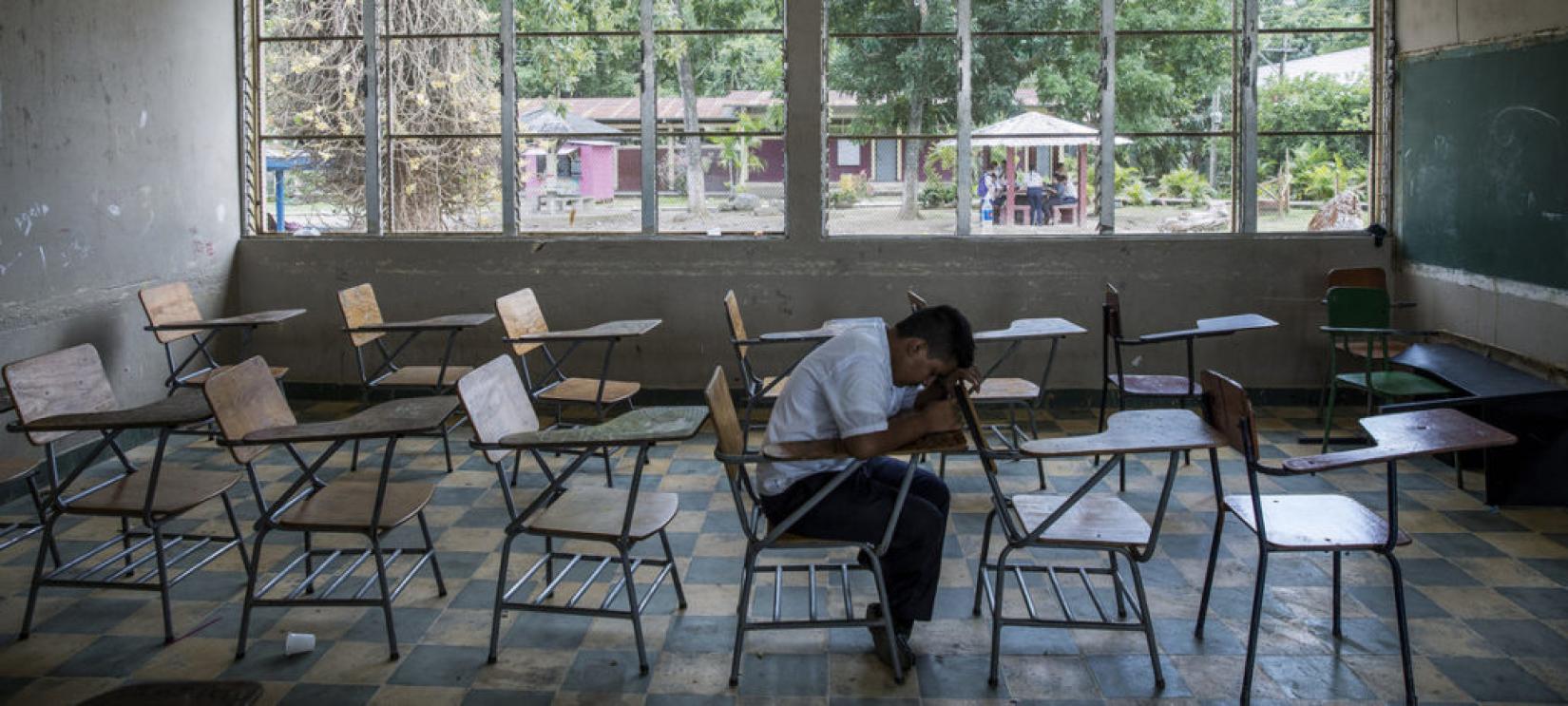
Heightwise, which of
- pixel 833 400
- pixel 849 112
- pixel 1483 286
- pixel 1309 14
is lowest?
pixel 833 400

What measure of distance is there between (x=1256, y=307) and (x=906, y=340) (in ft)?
15.5

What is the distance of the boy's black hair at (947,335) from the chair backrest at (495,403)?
135cm

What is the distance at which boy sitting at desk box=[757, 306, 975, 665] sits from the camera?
3586mm

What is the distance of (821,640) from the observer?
13.6 ft

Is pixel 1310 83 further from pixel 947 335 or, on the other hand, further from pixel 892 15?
pixel 947 335

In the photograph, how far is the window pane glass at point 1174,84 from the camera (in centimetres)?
782

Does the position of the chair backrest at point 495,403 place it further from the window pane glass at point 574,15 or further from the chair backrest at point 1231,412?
the window pane glass at point 574,15

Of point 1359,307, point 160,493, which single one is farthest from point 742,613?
point 1359,307

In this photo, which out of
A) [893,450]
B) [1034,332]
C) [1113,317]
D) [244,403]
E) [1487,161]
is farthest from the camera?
[1487,161]

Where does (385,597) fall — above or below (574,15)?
below

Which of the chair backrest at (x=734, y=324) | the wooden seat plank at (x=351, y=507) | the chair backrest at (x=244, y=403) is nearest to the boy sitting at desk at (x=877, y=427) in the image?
the wooden seat plank at (x=351, y=507)

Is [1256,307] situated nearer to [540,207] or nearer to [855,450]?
[540,207]

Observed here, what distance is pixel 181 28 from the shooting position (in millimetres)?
7352

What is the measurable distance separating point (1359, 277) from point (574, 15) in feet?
16.0
